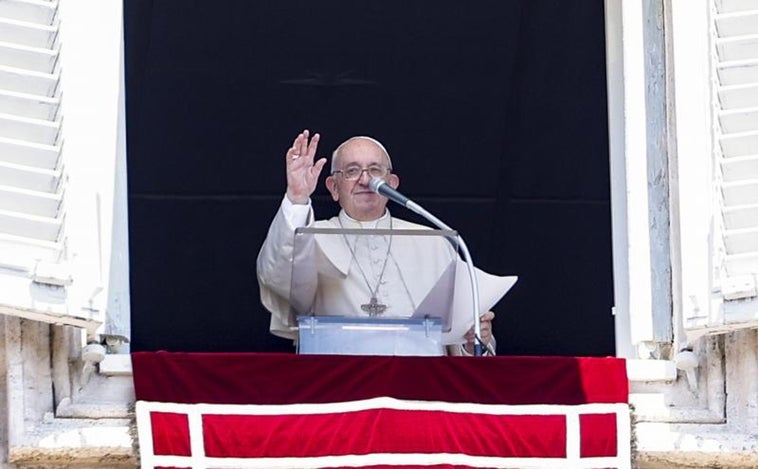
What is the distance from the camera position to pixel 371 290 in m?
6.96

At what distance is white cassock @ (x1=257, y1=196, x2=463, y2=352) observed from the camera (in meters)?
6.82

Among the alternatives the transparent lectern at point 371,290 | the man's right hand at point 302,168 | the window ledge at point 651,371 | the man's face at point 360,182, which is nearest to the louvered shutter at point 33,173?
the transparent lectern at point 371,290

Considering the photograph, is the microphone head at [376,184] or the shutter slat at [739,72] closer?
the shutter slat at [739,72]

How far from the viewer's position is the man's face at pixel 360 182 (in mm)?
7281

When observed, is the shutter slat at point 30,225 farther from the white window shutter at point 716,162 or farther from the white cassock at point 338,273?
the white window shutter at point 716,162

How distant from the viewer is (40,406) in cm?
594

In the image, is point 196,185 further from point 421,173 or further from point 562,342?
point 562,342

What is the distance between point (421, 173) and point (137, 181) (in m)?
0.97

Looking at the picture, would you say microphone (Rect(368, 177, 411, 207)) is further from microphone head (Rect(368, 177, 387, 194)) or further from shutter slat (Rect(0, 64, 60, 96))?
shutter slat (Rect(0, 64, 60, 96))

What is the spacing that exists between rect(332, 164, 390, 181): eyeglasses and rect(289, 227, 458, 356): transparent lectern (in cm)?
18

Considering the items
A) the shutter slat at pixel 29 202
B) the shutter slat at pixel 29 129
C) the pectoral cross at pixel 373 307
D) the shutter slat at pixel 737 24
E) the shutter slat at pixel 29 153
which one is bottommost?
the pectoral cross at pixel 373 307

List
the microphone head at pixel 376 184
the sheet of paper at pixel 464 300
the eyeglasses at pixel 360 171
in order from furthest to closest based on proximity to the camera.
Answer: the eyeglasses at pixel 360 171, the microphone head at pixel 376 184, the sheet of paper at pixel 464 300

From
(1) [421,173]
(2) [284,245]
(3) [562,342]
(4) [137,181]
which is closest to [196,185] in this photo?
(4) [137,181]

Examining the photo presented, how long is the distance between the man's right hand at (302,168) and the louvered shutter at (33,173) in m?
0.79
